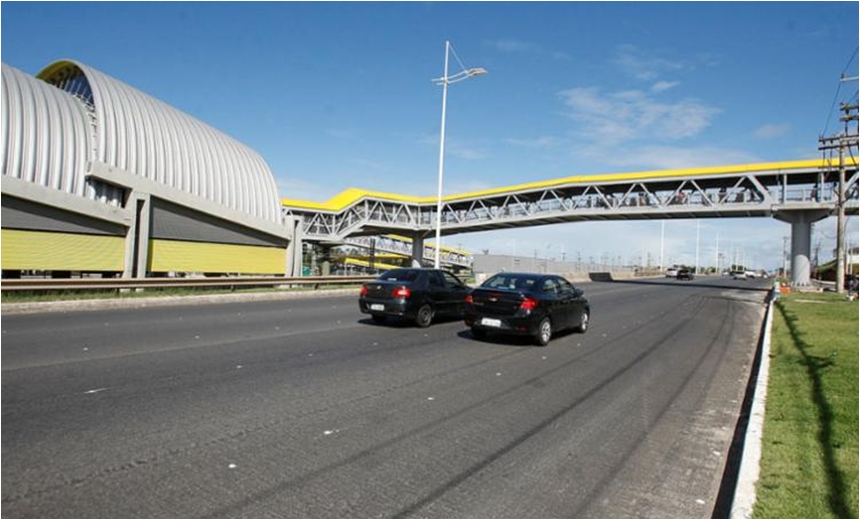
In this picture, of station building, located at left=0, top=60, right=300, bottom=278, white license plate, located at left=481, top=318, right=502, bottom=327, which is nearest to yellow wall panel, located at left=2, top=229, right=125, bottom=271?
station building, located at left=0, top=60, right=300, bottom=278

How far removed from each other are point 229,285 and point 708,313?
62.6 ft

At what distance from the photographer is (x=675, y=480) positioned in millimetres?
4613

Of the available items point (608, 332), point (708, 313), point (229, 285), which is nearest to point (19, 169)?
point (229, 285)

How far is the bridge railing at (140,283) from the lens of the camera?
1611 centimetres

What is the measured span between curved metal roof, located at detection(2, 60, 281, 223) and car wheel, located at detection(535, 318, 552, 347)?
21.2m

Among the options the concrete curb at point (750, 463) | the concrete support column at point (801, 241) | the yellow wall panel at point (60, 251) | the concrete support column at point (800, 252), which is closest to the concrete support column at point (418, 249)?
the concrete support column at point (801, 241)

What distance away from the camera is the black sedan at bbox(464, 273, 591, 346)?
36.1 ft

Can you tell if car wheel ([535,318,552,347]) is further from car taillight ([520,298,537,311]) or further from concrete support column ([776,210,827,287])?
concrete support column ([776,210,827,287])

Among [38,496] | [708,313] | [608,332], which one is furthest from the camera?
[708,313]

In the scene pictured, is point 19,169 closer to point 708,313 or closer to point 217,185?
point 217,185

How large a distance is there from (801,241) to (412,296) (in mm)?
45344

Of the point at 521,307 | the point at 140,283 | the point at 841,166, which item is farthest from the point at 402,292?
the point at 841,166

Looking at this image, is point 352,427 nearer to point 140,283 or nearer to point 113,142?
point 140,283

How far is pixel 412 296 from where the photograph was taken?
43.7ft
